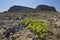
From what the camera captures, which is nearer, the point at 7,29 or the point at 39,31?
the point at 39,31

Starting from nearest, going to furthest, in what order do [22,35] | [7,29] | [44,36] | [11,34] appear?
[44,36]
[22,35]
[11,34]
[7,29]

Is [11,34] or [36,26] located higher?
[36,26]

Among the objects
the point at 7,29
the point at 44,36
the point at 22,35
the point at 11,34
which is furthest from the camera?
the point at 7,29

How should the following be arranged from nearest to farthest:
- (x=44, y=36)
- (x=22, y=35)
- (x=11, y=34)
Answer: (x=44, y=36), (x=22, y=35), (x=11, y=34)

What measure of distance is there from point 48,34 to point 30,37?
64.2 inches

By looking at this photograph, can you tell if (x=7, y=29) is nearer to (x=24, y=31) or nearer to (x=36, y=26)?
(x=24, y=31)

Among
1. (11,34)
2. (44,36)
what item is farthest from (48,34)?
(11,34)

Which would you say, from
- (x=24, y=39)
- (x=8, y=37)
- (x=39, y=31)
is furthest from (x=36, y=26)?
(x=8, y=37)

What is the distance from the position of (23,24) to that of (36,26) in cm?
192

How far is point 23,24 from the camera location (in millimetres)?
15336

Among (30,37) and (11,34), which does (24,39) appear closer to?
(30,37)

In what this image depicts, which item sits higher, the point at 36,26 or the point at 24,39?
the point at 36,26

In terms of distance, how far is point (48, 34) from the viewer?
43.4ft

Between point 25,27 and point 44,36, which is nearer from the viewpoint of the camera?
point 44,36
